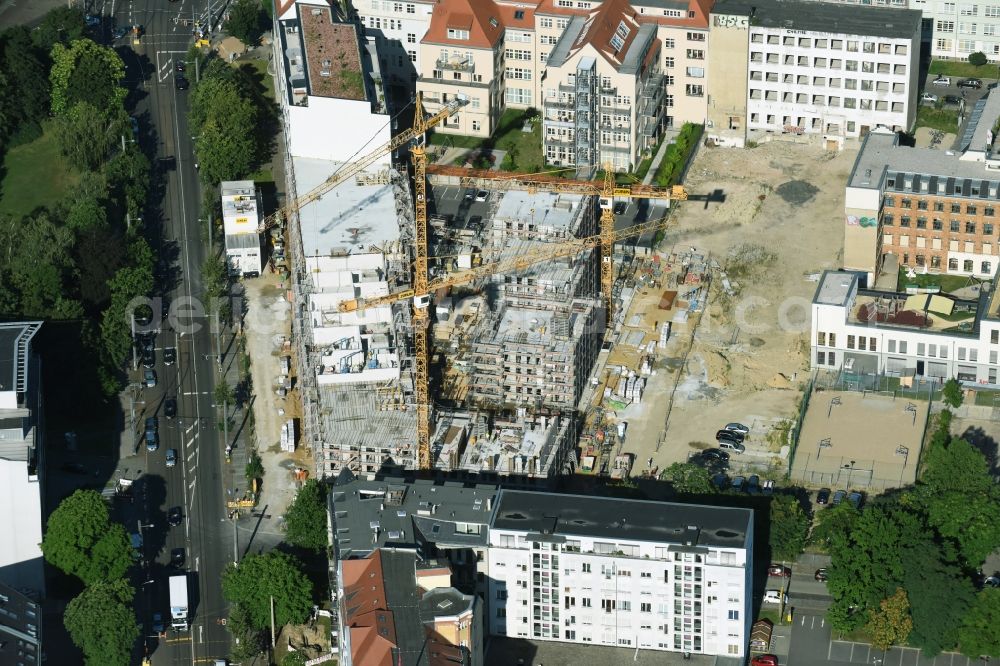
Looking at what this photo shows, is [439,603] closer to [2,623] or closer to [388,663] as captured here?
[388,663]

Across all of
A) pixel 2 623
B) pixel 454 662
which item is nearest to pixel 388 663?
pixel 454 662

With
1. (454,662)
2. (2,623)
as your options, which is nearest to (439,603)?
(454,662)

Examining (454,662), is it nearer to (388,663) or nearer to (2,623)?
(388,663)

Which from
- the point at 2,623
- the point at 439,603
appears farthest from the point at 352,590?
the point at 2,623

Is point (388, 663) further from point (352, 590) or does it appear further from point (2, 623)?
point (2, 623)
